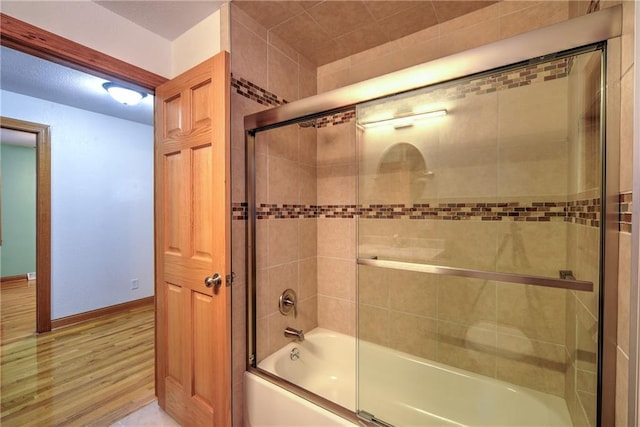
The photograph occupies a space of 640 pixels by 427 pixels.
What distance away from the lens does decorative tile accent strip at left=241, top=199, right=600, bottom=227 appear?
102cm

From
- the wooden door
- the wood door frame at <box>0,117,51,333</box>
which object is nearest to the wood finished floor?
the wood door frame at <box>0,117,51,333</box>

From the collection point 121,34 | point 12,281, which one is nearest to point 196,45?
point 121,34

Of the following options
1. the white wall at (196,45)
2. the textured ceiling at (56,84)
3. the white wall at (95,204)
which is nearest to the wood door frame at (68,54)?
the white wall at (196,45)

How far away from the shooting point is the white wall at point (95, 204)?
2688 mm

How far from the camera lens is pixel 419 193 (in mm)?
1424

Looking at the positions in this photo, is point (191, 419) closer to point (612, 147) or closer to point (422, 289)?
point (422, 289)

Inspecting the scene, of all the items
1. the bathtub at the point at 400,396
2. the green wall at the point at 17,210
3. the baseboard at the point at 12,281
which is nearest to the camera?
the bathtub at the point at 400,396

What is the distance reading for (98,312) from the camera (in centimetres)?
294

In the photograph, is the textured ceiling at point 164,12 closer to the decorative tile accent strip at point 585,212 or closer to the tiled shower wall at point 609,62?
the tiled shower wall at point 609,62

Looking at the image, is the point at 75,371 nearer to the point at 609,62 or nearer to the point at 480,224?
the point at 480,224

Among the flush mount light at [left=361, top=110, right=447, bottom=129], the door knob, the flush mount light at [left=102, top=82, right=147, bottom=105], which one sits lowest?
the door knob

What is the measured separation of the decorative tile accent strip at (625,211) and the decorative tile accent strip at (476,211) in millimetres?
148

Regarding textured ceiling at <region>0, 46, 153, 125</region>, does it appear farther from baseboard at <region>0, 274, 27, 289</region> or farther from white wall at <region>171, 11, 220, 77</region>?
baseboard at <region>0, 274, 27, 289</region>

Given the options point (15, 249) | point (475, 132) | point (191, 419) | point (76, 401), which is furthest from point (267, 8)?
point (15, 249)
